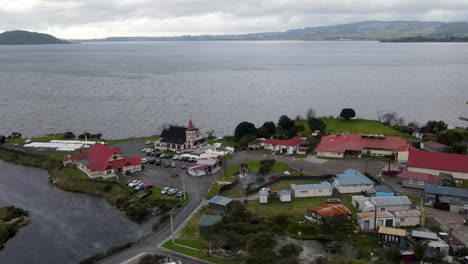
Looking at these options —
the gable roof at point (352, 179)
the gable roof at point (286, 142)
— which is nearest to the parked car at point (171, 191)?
the gable roof at point (352, 179)

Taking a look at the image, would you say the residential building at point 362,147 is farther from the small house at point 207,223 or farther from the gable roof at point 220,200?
the small house at point 207,223

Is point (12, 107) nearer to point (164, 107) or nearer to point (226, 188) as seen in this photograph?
point (164, 107)

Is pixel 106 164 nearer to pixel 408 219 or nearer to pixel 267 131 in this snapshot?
pixel 267 131

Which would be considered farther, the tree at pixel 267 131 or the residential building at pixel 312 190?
the tree at pixel 267 131

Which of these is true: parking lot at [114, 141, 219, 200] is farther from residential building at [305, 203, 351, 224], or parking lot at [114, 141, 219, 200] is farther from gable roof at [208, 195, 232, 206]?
residential building at [305, 203, 351, 224]

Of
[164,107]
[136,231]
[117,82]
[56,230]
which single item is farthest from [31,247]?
[117,82]
